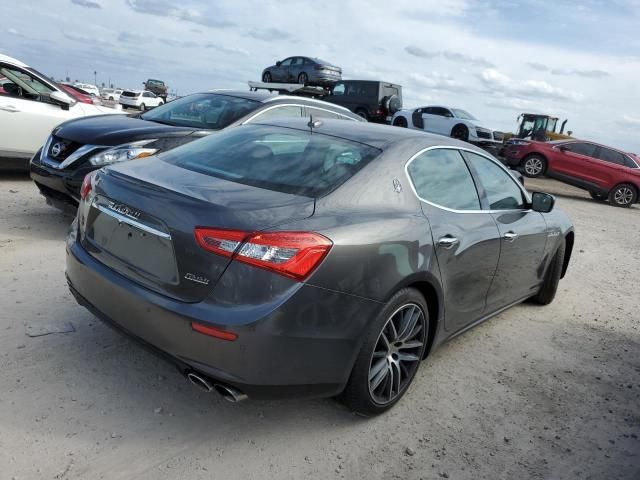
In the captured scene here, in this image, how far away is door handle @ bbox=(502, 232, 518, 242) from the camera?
3.91 m

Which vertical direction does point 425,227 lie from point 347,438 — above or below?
above

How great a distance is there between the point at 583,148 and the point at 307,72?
14057 mm

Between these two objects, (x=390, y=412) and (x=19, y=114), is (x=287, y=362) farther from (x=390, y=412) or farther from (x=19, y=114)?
(x=19, y=114)

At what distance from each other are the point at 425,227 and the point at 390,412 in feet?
3.49

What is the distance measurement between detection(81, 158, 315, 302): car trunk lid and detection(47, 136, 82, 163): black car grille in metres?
2.79

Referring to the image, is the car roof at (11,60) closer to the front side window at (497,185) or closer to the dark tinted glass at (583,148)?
the front side window at (497,185)

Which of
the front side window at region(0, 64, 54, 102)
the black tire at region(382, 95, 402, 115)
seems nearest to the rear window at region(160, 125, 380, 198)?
the front side window at region(0, 64, 54, 102)

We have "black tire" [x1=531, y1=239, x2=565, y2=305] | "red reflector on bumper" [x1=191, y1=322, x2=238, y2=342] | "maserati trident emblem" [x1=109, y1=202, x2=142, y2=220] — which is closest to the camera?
"red reflector on bumper" [x1=191, y1=322, x2=238, y2=342]

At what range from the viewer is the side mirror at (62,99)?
7.43 meters

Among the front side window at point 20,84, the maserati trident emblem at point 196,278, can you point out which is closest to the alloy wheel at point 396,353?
the maserati trident emblem at point 196,278

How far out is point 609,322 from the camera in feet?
17.2

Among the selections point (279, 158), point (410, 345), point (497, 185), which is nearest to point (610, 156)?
point (497, 185)

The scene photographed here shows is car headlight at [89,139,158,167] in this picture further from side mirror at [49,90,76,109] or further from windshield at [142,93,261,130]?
side mirror at [49,90,76,109]

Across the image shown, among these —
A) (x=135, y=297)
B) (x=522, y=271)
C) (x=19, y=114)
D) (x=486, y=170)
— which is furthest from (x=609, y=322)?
(x=19, y=114)
